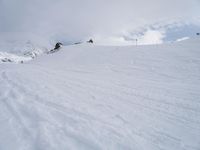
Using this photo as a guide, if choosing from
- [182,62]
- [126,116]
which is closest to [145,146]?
[126,116]

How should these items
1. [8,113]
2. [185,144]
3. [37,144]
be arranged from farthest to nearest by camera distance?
[8,113], [185,144], [37,144]

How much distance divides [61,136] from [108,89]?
4.86m

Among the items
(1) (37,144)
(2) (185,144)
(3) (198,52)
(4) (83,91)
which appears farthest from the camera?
(3) (198,52)

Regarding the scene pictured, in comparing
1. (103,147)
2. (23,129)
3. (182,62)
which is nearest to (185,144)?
(103,147)

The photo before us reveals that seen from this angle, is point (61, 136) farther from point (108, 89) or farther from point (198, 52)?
point (198, 52)

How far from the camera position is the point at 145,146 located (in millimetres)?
4207

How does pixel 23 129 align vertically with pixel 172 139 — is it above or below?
above

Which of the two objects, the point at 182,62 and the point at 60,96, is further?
the point at 182,62

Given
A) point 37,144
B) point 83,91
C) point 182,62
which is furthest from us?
point 182,62

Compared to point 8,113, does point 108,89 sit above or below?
below

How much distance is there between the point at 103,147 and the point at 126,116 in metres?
1.87

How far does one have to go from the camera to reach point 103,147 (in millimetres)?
4098

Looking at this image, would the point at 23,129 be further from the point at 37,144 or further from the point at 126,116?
the point at 126,116

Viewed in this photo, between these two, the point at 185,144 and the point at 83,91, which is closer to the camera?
the point at 185,144
